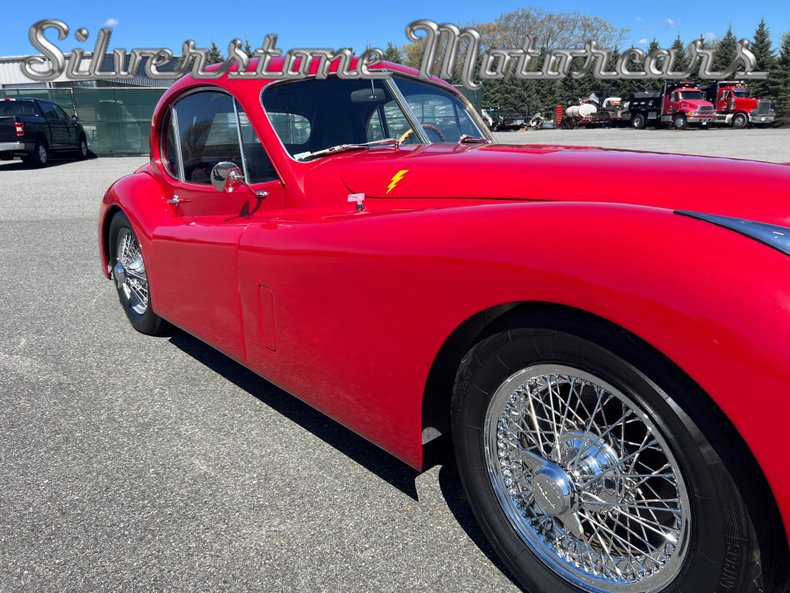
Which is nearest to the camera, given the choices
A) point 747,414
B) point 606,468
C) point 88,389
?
point 747,414

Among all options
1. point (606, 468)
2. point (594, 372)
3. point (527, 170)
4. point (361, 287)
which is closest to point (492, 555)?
point (606, 468)

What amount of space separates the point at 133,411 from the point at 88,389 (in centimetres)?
42

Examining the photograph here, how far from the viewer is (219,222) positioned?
9.95ft

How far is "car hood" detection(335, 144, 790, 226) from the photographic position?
183cm

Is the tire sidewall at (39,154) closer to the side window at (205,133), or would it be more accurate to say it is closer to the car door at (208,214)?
the car door at (208,214)

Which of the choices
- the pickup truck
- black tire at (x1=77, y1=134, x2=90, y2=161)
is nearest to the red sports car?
the pickup truck

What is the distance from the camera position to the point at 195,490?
7.74ft

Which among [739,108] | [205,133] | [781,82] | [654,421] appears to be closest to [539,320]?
[654,421]

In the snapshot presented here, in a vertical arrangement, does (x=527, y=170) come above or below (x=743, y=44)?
below

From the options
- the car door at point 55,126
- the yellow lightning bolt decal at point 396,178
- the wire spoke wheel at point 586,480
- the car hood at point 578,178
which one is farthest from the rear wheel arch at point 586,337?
the car door at point 55,126

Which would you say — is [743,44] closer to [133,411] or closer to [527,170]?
[527,170]

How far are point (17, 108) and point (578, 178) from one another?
17.6 metres

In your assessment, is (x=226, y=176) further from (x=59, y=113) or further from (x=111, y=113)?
(x=111, y=113)

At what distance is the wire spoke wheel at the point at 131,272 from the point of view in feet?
13.1
